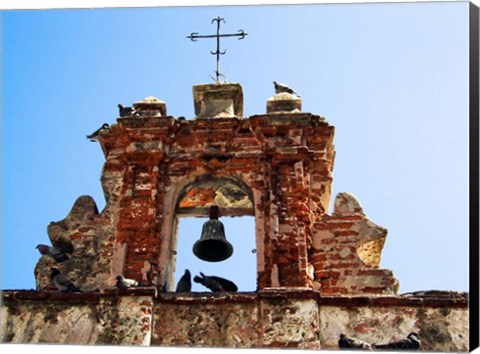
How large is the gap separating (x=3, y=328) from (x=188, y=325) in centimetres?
172

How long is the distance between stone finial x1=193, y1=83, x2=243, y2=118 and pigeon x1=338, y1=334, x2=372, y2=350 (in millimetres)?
3250

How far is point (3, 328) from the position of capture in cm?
1199

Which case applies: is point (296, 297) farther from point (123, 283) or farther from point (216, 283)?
point (123, 283)

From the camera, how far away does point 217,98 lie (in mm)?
14008

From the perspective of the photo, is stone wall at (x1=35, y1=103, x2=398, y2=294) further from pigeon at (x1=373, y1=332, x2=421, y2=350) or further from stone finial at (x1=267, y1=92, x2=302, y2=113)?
pigeon at (x1=373, y1=332, x2=421, y2=350)

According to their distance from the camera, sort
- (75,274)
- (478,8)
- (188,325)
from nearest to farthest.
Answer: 1. (478,8)
2. (188,325)
3. (75,274)

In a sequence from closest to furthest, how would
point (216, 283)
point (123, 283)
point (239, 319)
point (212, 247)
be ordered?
point (239, 319)
point (123, 283)
point (216, 283)
point (212, 247)

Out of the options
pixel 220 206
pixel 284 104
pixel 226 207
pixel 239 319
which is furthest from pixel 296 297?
pixel 284 104

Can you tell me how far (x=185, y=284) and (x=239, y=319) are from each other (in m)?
0.74

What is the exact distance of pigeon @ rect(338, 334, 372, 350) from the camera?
11.5m

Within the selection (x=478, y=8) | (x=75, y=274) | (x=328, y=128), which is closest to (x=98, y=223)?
(x=75, y=274)

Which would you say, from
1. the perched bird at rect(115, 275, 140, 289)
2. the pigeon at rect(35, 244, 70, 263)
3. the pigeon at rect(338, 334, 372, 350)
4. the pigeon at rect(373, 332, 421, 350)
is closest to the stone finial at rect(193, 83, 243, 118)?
the pigeon at rect(35, 244, 70, 263)

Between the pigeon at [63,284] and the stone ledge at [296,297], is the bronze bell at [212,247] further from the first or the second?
the pigeon at [63,284]

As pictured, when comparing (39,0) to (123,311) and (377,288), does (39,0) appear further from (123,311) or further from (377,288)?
(377,288)
